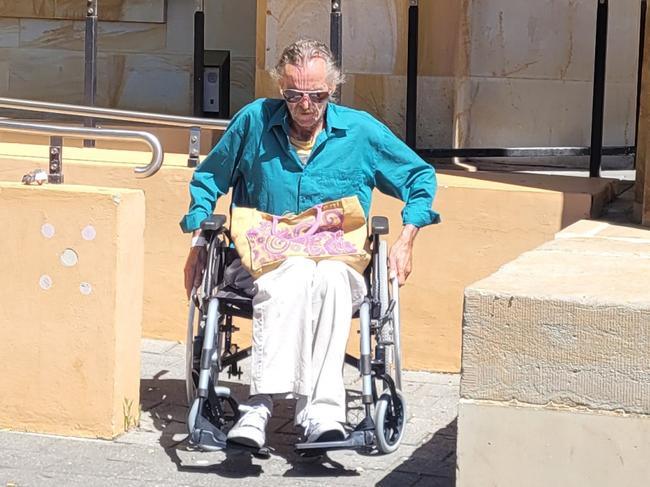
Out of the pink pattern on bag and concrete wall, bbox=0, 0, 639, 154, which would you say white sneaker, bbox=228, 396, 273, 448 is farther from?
concrete wall, bbox=0, 0, 639, 154

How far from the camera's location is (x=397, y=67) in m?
7.24

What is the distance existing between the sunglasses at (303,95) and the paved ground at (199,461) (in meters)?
1.28

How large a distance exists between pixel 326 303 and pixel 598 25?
2744 mm

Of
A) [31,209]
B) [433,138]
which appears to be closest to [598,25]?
[433,138]

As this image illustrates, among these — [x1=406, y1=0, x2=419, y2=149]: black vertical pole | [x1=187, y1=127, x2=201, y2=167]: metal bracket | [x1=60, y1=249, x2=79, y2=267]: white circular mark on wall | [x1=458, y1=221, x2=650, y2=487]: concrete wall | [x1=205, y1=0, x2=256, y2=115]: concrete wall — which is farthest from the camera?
[x1=205, y1=0, x2=256, y2=115]: concrete wall

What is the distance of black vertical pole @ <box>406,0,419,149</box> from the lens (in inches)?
274

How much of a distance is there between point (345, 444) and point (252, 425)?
12.9 inches

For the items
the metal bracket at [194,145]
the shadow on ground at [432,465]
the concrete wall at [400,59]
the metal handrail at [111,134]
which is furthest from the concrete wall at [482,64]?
the shadow on ground at [432,465]

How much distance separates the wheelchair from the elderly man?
0.06 metres

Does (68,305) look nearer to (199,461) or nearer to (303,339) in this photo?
(199,461)

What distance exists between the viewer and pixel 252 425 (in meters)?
4.68

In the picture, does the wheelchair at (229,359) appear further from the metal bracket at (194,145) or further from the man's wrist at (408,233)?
the metal bracket at (194,145)

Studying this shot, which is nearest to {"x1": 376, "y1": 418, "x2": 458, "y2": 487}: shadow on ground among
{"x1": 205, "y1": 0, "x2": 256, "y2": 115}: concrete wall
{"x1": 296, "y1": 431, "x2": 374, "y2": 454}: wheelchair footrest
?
{"x1": 296, "y1": 431, "x2": 374, "y2": 454}: wheelchair footrest

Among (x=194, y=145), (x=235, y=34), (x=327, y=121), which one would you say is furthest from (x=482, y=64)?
(x=327, y=121)
